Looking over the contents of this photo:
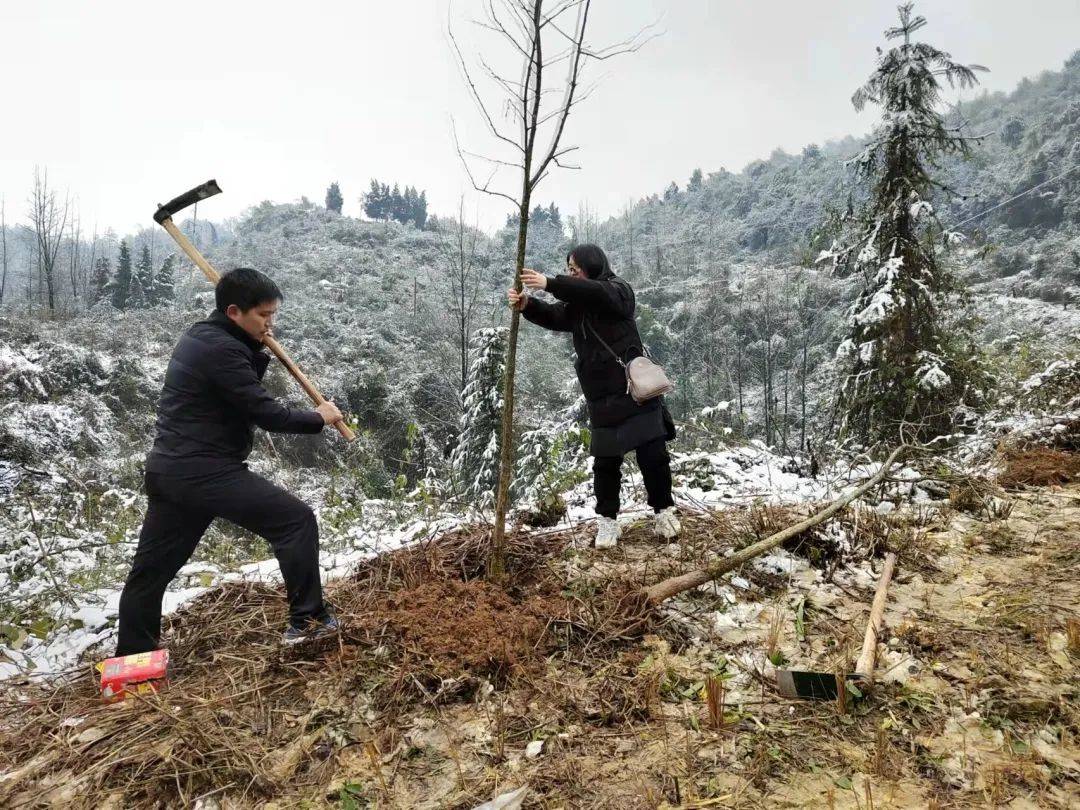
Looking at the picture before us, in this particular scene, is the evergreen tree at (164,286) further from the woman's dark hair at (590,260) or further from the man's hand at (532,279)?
the man's hand at (532,279)

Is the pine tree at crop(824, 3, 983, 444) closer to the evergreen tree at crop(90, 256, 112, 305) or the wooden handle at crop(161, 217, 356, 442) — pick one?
the wooden handle at crop(161, 217, 356, 442)

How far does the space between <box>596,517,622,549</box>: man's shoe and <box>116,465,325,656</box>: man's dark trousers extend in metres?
1.79

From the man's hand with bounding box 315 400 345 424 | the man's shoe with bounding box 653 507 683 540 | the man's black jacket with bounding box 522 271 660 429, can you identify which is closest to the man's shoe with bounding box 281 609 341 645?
the man's hand with bounding box 315 400 345 424

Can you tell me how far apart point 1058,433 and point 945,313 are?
12.7 feet

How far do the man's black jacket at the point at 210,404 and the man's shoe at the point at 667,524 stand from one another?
2.34 m

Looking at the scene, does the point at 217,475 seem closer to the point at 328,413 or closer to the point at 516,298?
the point at 328,413

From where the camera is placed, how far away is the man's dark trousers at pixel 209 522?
244 centimetres

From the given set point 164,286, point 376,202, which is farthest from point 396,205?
point 164,286

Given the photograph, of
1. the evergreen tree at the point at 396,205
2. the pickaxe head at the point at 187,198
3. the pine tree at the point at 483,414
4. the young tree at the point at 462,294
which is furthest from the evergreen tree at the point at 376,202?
the pickaxe head at the point at 187,198

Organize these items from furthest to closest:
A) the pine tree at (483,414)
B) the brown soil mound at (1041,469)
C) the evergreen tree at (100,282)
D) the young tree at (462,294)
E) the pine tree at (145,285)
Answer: the evergreen tree at (100,282), the pine tree at (145,285), the young tree at (462,294), the pine tree at (483,414), the brown soil mound at (1041,469)

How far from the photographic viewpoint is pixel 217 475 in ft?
8.03

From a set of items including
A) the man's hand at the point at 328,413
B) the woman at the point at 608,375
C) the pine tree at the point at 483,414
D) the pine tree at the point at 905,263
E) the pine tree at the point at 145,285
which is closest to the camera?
the man's hand at the point at 328,413

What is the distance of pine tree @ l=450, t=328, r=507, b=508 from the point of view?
13.8m

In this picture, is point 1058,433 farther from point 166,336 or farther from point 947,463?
point 166,336
